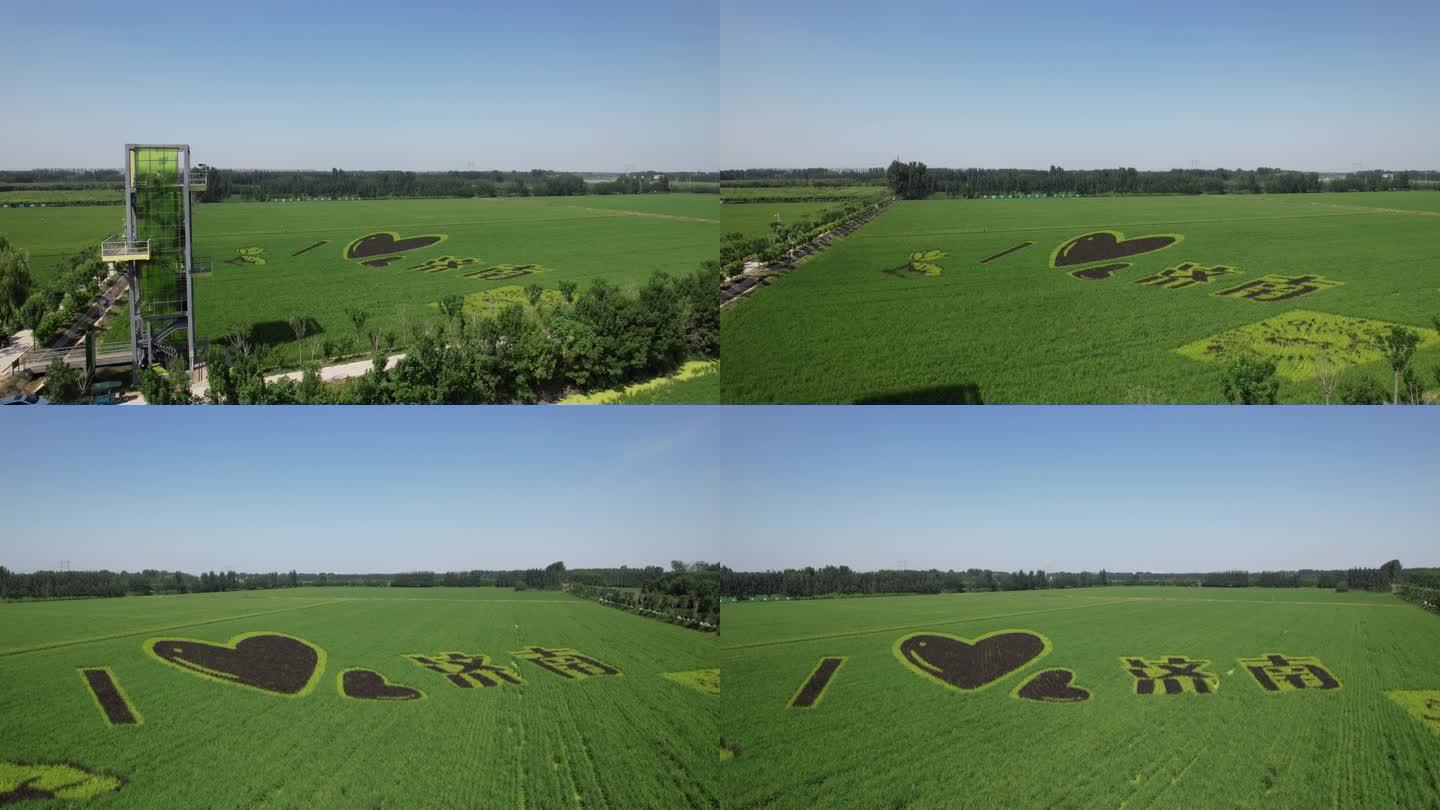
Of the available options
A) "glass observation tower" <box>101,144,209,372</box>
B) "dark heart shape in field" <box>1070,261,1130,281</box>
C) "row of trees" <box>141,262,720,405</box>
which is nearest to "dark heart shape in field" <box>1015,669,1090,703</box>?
"dark heart shape in field" <box>1070,261,1130,281</box>

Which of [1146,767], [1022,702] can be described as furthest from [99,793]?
[1146,767]

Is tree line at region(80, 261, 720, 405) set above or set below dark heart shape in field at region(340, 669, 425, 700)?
above

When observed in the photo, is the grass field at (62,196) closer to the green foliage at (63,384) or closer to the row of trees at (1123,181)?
the green foliage at (63,384)

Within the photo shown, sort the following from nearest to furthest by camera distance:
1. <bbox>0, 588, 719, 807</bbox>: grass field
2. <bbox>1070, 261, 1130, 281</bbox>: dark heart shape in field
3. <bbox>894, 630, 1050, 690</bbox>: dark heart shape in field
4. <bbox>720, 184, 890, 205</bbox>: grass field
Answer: <bbox>0, 588, 719, 807</bbox>: grass field, <bbox>720, 184, 890, 205</bbox>: grass field, <bbox>894, 630, 1050, 690</bbox>: dark heart shape in field, <bbox>1070, 261, 1130, 281</bbox>: dark heart shape in field

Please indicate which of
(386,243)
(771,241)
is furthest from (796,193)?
(386,243)

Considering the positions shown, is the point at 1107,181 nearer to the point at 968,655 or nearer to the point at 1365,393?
the point at 1365,393

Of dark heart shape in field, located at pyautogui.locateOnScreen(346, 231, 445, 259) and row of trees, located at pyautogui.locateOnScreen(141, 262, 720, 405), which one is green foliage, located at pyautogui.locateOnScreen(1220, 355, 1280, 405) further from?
dark heart shape in field, located at pyautogui.locateOnScreen(346, 231, 445, 259)

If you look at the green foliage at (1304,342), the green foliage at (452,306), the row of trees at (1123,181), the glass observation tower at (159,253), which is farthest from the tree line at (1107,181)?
the glass observation tower at (159,253)
